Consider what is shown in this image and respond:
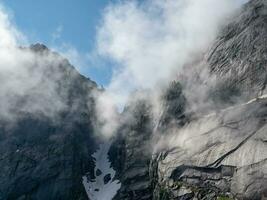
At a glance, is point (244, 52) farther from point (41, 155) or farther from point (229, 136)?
point (41, 155)

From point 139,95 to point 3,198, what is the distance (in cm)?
6918

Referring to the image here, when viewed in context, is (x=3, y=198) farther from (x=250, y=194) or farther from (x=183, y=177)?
(x=250, y=194)

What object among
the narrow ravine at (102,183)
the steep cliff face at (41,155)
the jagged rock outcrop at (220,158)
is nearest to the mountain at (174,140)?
the jagged rock outcrop at (220,158)

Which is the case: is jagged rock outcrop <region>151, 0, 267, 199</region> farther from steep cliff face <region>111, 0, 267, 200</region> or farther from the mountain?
the mountain

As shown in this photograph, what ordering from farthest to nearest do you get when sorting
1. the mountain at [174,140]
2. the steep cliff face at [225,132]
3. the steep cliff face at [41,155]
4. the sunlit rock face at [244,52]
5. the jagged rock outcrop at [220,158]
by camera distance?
the steep cliff face at [41,155]
the sunlit rock face at [244,52]
the mountain at [174,140]
the steep cliff face at [225,132]
the jagged rock outcrop at [220,158]

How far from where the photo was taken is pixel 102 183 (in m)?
181

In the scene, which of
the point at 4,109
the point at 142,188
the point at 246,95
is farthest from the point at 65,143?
the point at 246,95

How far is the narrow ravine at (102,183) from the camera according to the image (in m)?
168

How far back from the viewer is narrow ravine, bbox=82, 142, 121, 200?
168200 mm


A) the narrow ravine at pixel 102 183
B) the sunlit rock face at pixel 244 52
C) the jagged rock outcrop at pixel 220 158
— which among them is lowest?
the jagged rock outcrop at pixel 220 158

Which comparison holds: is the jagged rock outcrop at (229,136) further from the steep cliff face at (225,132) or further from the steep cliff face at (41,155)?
the steep cliff face at (41,155)

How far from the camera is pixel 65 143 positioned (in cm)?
18125

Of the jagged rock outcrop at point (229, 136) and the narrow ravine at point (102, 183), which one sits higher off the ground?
the narrow ravine at point (102, 183)

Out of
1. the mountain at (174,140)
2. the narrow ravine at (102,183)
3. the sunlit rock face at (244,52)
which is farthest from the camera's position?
the narrow ravine at (102,183)
